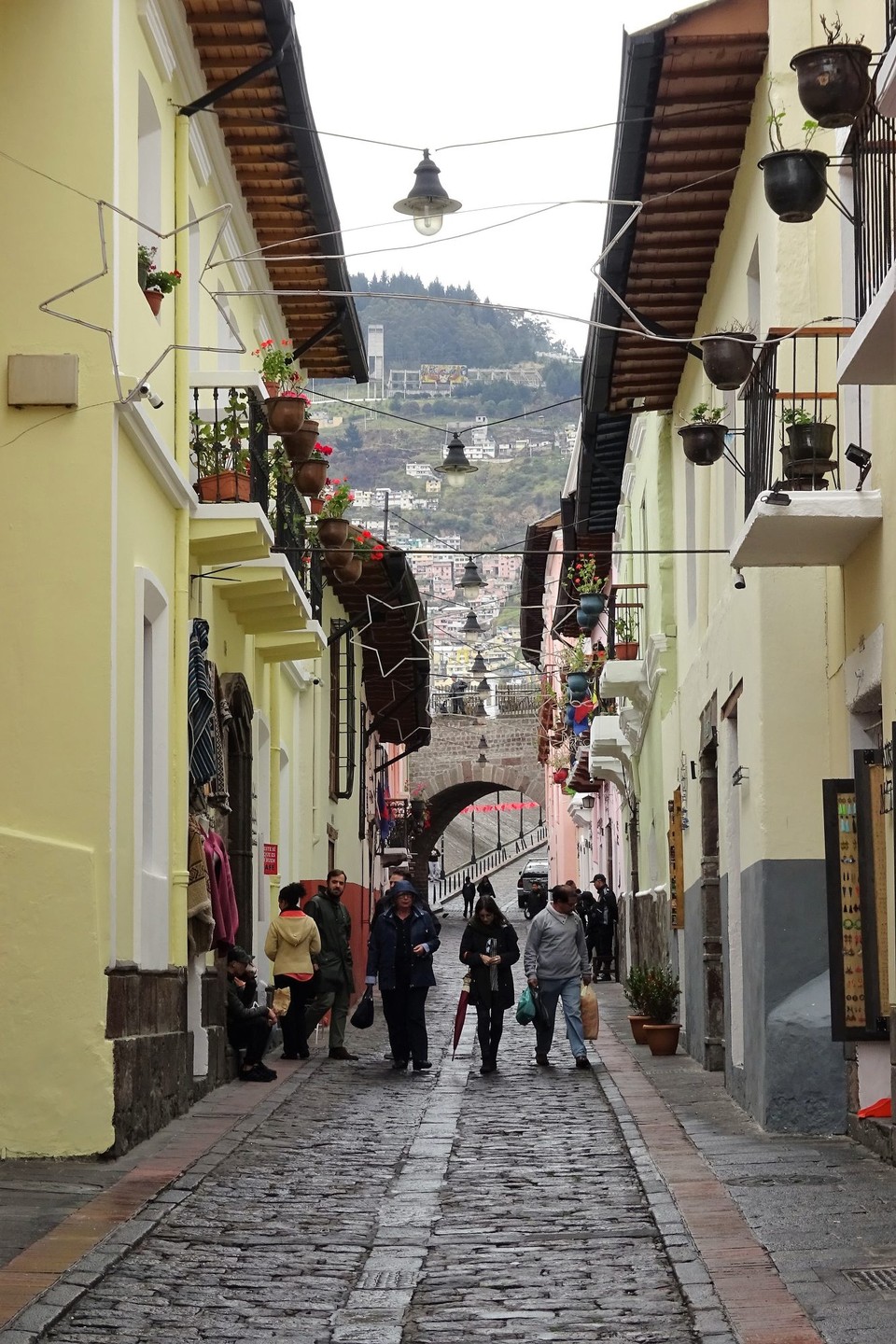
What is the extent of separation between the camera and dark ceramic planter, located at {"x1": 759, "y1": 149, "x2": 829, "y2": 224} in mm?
9008

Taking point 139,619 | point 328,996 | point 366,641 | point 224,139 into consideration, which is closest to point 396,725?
point 366,641

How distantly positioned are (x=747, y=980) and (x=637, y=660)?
1065 centimetres

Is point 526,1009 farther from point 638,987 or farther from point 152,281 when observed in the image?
point 152,281

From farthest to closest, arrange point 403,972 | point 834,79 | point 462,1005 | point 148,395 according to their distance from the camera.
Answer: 1. point 462,1005
2. point 403,972
3. point 148,395
4. point 834,79

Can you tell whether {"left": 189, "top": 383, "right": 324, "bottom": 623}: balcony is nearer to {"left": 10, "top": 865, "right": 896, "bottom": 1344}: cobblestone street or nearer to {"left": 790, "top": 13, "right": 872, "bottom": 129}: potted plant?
{"left": 10, "top": 865, "right": 896, "bottom": 1344}: cobblestone street

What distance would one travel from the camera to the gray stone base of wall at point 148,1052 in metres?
10.7

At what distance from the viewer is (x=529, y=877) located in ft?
206

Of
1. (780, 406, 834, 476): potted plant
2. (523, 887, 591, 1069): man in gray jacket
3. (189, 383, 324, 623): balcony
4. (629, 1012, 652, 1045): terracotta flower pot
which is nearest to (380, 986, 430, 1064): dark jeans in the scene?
(523, 887, 591, 1069): man in gray jacket

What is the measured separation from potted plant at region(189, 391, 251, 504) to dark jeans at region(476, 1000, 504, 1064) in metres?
4.95

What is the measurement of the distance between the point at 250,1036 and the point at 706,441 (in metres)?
6.06

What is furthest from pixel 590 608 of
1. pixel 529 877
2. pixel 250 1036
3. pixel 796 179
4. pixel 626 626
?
pixel 529 877

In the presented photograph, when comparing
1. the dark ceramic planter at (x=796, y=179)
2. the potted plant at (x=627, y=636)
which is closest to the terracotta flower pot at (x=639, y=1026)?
the potted plant at (x=627, y=636)

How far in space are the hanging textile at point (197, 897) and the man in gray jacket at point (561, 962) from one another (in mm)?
3890

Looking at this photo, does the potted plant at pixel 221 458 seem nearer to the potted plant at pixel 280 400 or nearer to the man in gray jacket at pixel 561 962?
the potted plant at pixel 280 400
